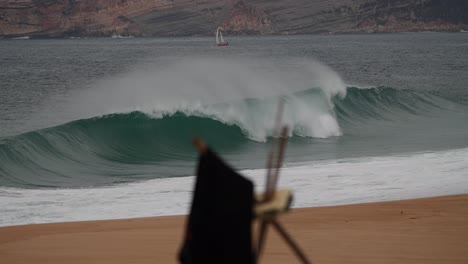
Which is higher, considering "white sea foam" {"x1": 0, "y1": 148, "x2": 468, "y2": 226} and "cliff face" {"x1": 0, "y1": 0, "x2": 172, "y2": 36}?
"white sea foam" {"x1": 0, "y1": 148, "x2": 468, "y2": 226}

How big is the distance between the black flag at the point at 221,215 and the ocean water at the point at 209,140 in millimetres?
6504

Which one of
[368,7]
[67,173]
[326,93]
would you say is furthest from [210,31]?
[67,173]

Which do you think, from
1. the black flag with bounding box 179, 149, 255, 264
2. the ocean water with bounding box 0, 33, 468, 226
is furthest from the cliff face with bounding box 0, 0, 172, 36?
the black flag with bounding box 179, 149, 255, 264

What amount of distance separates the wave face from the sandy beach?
4875 mm

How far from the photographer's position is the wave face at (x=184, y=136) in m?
14.8

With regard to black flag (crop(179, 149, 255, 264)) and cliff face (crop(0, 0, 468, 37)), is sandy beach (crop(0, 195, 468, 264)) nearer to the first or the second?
black flag (crop(179, 149, 255, 264))

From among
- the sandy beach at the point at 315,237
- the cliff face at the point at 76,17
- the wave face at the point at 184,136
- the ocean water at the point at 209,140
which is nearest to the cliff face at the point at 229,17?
the cliff face at the point at 76,17

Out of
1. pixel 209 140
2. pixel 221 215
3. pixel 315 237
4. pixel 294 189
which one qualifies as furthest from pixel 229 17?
→ pixel 221 215

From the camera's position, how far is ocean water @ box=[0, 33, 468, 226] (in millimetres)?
10281

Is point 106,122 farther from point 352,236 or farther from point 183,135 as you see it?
point 352,236

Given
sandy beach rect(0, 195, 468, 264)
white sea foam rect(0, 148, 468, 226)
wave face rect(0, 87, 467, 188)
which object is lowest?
wave face rect(0, 87, 467, 188)

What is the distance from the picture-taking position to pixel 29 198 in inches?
418

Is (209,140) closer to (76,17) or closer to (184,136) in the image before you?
(184,136)

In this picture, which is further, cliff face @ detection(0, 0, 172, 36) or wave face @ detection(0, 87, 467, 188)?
cliff face @ detection(0, 0, 172, 36)
